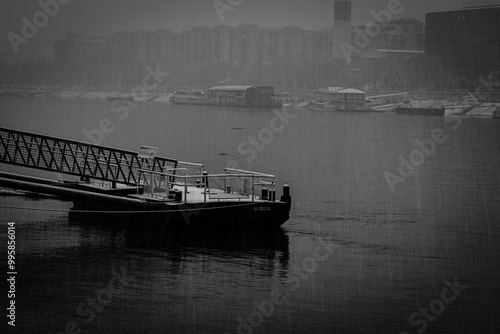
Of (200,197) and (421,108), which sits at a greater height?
(421,108)

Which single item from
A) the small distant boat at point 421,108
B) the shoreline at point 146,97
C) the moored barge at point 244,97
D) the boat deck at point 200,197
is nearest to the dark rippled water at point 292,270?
the boat deck at point 200,197

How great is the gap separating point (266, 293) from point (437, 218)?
1093 centimetres

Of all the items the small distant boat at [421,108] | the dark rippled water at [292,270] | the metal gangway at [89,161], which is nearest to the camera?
the dark rippled water at [292,270]

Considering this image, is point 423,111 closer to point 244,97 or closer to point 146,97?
point 244,97

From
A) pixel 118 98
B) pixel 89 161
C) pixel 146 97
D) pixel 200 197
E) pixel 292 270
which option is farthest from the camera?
pixel 118 98

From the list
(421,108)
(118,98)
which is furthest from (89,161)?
(118,98)

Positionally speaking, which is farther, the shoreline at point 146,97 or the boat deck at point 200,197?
the shoreline at point 146,97

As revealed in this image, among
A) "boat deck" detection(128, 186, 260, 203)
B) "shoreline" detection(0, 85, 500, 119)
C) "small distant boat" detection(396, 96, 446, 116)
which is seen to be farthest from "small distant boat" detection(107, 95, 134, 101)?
"boat deck" detection(128, 186, 260, 203)

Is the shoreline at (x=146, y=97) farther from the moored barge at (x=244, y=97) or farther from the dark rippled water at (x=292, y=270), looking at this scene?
the dark rippled water at (x=292, y=270)

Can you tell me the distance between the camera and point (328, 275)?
20.7 meters

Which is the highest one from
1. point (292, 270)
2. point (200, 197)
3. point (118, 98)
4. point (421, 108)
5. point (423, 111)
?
point (118, 98)

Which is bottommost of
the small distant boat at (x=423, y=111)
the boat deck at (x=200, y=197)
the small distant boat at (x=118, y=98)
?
the boat deck at (x=200, y=197)

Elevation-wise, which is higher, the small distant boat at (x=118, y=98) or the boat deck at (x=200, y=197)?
the small distant boat at (x=118, y=98)

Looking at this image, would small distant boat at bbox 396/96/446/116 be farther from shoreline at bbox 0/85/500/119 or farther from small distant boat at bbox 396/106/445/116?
shoreline at bbox 0/85/500/119
